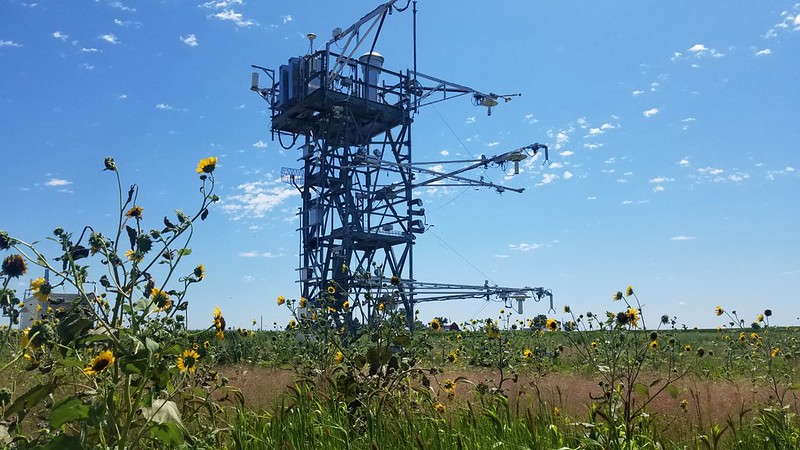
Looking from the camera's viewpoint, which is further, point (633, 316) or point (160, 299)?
point (633, 316)

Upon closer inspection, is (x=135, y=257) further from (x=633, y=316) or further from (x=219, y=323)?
(x=633, y=316)

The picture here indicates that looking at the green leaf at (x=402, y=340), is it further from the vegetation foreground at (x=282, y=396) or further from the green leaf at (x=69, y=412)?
the green leaf at (x=69, y=412)

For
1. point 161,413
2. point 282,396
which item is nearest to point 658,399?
point 282,396

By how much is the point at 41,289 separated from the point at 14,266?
0.28m

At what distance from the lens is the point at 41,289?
320 cm

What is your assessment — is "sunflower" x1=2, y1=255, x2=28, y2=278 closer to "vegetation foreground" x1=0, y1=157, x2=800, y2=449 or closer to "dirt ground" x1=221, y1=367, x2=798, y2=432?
"vegetation foreground" x1=0, y1=157, x2=800, y2=449

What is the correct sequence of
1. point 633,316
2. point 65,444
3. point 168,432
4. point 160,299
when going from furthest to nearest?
point 633,316 → point 160,299 → point 168,432 → point 65,444

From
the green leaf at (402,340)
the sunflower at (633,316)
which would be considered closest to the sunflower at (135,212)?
the green leaf at (402,340)

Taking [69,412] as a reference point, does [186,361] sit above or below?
above

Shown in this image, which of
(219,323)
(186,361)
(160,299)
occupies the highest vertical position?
(160,299)

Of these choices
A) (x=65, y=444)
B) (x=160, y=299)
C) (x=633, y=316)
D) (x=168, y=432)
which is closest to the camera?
(x=65, y=444)

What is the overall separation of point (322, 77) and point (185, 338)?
70.2 ft

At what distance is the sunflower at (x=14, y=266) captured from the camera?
335 cm

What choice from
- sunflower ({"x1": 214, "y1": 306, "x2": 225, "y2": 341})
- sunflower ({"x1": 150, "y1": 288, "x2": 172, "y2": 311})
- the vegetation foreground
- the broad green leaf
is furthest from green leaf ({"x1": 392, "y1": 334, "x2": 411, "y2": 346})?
the broad green leaf
